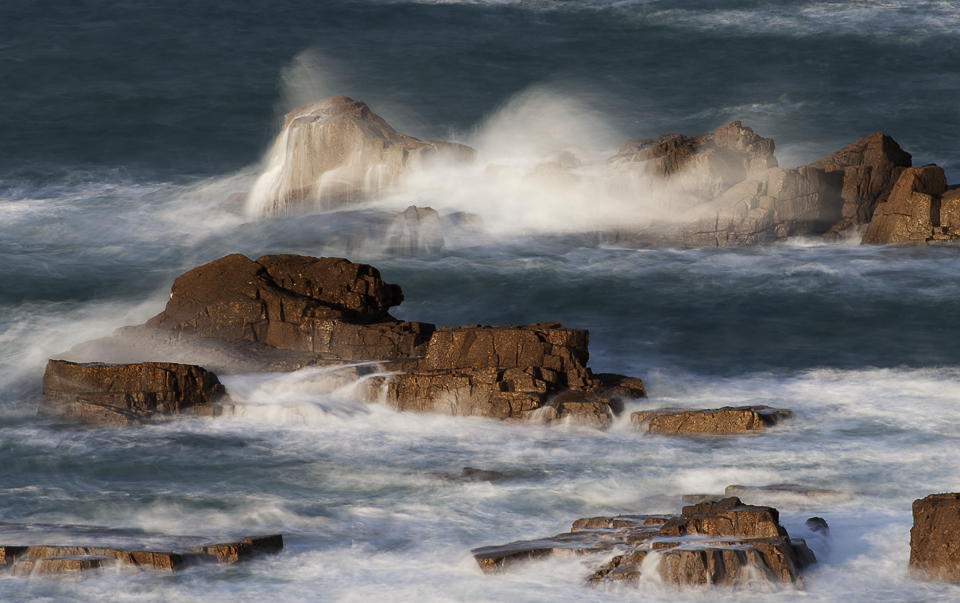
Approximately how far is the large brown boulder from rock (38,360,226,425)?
182 cm

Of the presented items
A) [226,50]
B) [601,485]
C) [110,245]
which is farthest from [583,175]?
[226,50]

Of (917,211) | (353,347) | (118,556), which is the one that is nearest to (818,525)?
(118,556)

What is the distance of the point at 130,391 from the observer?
17.0 meters

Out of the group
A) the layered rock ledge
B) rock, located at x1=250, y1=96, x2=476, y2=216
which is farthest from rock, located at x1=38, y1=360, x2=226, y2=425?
rock, located at x1=250, y1=96, x2=476, y2=216

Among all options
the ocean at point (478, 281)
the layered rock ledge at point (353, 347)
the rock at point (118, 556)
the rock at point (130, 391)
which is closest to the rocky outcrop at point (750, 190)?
the ocean at point (478, 281)

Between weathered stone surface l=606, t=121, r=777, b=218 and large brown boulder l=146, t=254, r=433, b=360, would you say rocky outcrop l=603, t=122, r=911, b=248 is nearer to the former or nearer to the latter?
weathered stone surface l=606, t=121, r=777, b=218

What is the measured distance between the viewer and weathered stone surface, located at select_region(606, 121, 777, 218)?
93.2 feet

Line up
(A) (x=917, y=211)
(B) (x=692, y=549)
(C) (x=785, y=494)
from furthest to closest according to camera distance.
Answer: (A) (x=917, y=211) → (C) (x=785, y=494) → (B) (x=692, y=549)

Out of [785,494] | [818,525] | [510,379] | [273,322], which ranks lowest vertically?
[818,525]

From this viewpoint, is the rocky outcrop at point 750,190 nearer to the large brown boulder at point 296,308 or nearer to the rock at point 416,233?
the rock at point 416,233

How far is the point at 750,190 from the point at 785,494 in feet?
52.1

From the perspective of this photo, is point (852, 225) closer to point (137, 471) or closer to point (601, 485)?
point (601, 485)

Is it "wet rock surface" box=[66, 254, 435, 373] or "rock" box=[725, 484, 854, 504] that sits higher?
"wet rock surface" box=[66, 254, 435, 373]

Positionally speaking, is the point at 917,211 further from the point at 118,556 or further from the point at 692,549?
the point at 118,556
